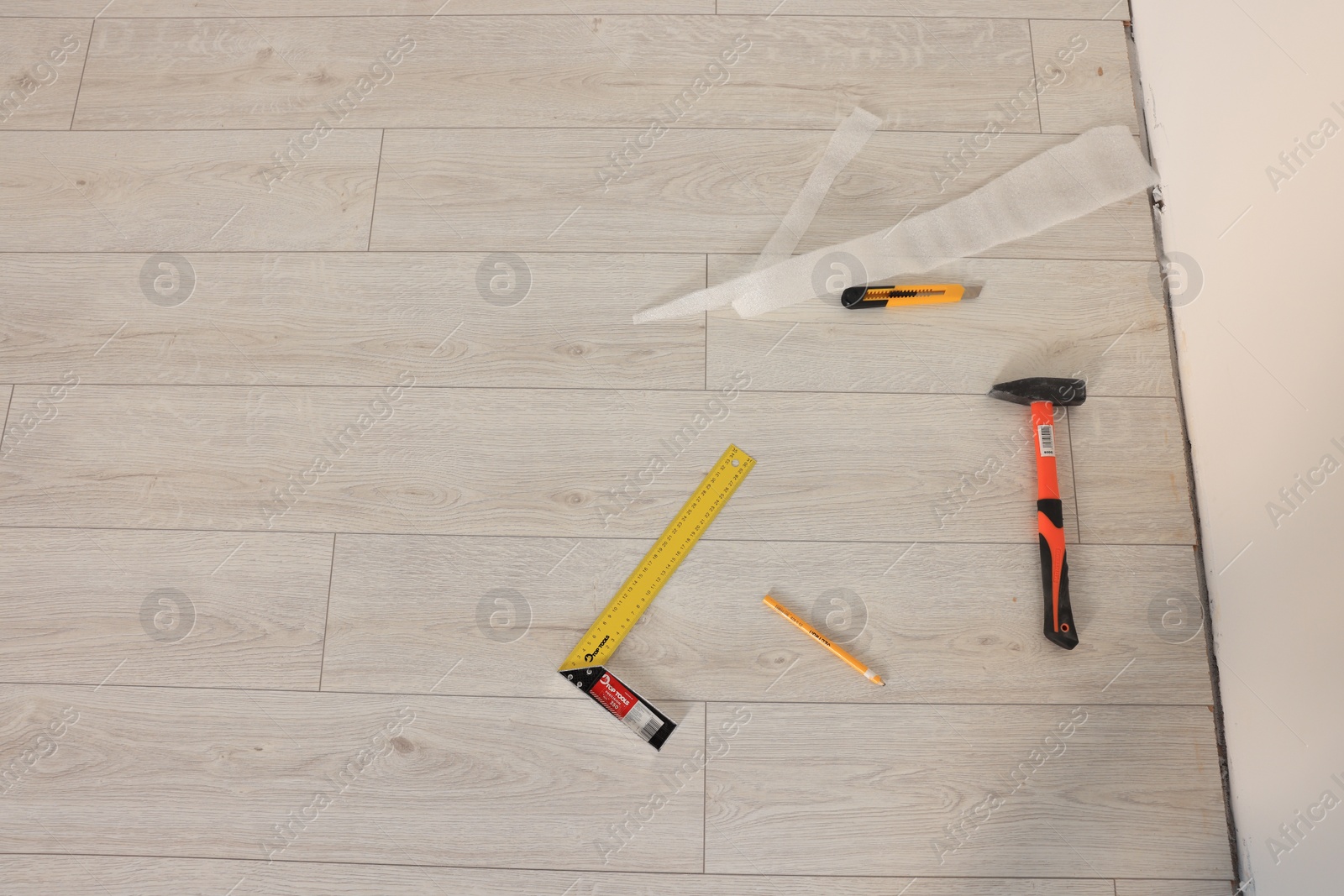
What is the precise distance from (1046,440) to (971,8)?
933 mm

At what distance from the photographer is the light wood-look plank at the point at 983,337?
144 centimetres

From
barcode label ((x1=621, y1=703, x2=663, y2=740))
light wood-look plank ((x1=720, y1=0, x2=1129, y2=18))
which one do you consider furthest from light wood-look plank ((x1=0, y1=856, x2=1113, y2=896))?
light wood-look plank ((x1=720, y1=0, x2=1129, y2=18))

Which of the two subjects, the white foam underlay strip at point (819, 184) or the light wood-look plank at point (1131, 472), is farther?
the white foam underlay strip at point (819, 184)

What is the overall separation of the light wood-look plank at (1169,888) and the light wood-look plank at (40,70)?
2.37 meters

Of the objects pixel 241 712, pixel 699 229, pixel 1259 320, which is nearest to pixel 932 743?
pixel 1259 320

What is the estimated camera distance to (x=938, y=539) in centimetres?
137

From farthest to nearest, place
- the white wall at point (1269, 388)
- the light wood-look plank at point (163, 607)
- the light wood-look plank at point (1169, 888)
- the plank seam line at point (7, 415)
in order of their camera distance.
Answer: the plank seam line at point (7, 415) < the light wood-look plank at point (163, 607) < the light wood-look plank at point (1169, 888) < the white wall at point (1269, 388)

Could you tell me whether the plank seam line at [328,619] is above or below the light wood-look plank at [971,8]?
below

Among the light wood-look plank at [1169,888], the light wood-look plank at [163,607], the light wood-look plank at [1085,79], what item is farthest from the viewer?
the light wood-look plank at [1085,79]

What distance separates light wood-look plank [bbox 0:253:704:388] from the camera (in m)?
1.46

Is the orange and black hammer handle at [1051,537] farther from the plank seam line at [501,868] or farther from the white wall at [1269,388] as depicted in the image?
the plank seam line at [501,868]

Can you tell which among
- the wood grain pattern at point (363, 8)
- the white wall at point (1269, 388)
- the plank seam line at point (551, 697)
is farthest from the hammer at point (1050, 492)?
the wood grain pattern at point (363, 8)

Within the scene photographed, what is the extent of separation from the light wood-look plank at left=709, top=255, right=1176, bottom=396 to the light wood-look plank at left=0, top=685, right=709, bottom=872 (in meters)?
0.63

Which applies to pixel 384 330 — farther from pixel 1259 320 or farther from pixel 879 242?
pixel 1259 320
